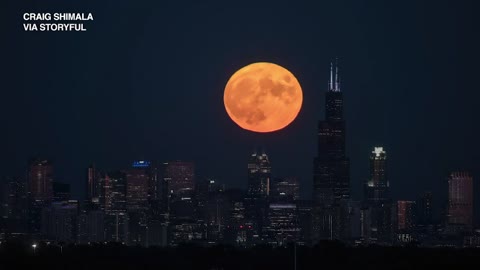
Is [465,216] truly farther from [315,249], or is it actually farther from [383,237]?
[315,249]

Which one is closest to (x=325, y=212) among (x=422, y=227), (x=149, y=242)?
(x=422, y=227)

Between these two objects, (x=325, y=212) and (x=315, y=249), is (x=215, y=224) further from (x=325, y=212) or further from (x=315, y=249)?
(x=315, y=249)

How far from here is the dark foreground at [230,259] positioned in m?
57.8

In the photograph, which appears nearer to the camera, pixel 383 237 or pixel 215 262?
pixel 215 262

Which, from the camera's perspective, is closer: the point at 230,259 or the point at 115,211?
the point at 230,259

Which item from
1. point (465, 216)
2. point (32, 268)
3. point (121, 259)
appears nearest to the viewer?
point (32, 268)

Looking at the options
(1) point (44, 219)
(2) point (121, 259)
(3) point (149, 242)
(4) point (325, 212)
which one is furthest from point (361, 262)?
(4) point (325, 212)

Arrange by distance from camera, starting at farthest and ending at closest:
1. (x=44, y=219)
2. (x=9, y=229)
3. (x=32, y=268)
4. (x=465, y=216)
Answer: (x=465, y=216) → (x=44, y=219) → (x=9, y=229) → (x=32, y=268)

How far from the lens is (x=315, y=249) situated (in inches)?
2844

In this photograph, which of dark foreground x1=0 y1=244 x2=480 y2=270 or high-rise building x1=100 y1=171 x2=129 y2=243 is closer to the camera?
dark foreground x1=0 y1=244 x2=480 y2=270

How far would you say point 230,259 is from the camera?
64.9m

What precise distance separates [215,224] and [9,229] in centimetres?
2679

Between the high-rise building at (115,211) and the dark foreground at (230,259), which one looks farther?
the high-rise building at (115,211)

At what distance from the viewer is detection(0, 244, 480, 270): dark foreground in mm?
57844
